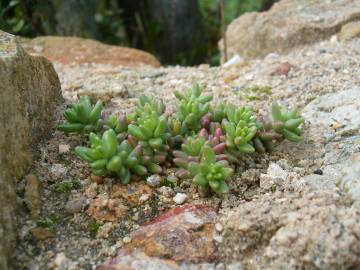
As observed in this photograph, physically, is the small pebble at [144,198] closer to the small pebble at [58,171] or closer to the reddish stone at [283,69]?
the small pebble at [58,171]

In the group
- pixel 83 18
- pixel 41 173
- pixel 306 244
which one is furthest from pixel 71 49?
pixel 306 244

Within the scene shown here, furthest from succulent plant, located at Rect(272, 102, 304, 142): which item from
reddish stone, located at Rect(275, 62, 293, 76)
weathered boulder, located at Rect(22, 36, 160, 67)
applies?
weathered boulder, located at Rect(22, 36, 160, 67)

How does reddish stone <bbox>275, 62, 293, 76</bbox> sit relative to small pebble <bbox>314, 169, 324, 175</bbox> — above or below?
above

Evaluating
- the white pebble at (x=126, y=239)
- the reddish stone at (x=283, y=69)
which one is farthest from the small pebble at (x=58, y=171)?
the reddish stone at (x=283, y=69)

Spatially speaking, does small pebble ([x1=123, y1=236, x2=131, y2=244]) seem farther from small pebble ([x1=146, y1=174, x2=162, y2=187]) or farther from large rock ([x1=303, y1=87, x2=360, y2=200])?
large rock ([x1=303, y1=87, x2=360, y2=200])

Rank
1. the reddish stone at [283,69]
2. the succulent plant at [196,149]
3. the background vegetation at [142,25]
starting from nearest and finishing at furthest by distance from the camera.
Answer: the succulent plant at [196,149] < the reddish stone at [283,69] < the background vegetation at [142,25]

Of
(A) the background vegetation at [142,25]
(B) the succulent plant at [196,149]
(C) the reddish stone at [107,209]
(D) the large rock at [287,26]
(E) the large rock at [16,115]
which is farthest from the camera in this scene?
(A) the background vegetation at [142,25]
